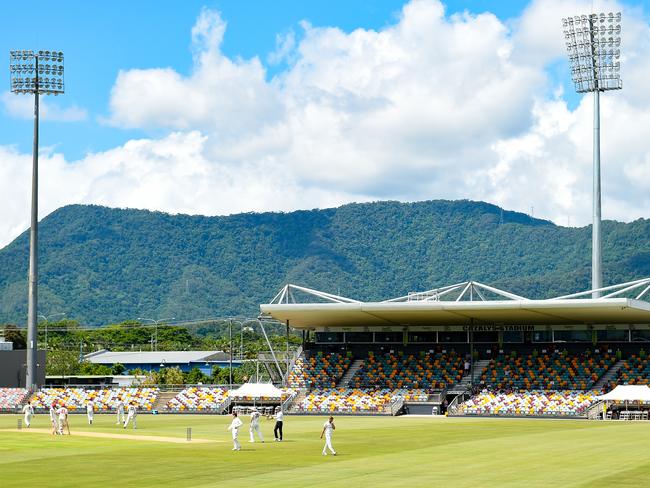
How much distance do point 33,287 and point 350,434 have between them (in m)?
42.5

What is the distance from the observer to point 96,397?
83.1 m

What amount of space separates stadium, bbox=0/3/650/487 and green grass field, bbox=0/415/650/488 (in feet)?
0.31

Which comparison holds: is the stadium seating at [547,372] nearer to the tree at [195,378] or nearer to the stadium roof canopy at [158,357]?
the tree at [195,378]

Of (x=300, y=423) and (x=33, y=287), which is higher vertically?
(x=33, y=287)

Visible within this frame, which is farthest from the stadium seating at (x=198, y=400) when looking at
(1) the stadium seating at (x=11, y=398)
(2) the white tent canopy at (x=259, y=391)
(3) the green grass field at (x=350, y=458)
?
(3) the green grass field at (x=350, y=458)

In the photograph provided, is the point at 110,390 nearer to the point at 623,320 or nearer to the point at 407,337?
the point at 407,337

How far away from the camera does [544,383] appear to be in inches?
3019

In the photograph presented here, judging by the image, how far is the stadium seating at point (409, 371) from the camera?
79.7m

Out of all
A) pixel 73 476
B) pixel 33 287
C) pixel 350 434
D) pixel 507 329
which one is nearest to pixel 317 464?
pixel 73 476

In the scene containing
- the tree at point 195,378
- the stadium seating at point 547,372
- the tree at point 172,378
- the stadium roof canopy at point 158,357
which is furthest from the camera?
A: the stadium roof canopy at point 158,357

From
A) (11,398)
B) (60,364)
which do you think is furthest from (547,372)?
(60,364)

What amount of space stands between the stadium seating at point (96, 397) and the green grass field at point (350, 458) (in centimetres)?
2520

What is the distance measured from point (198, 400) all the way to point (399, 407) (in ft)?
51.6

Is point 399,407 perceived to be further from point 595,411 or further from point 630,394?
point 630,394
